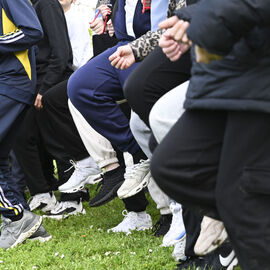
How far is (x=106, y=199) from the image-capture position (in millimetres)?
4508

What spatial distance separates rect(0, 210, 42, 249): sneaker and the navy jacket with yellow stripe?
1.01 m

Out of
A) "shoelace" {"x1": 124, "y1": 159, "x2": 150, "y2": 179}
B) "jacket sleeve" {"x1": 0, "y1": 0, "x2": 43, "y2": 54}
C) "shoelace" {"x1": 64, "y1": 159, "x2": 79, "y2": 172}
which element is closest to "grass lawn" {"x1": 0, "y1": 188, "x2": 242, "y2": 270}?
"shoelace" {"x1": 124, "y1": 159, "x2": 150, "y2": 179}

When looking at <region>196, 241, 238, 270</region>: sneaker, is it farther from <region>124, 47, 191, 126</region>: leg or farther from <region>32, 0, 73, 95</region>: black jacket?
<region>32, 0, 73, 95</region>: black jacket

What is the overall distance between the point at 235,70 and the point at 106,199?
2.47m

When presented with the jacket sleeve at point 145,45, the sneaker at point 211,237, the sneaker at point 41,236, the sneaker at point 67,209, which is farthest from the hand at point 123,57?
the sneaker at point 67,209

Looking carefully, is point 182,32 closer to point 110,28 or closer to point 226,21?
point 226,21

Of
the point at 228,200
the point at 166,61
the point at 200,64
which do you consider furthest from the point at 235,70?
the point at 166,61

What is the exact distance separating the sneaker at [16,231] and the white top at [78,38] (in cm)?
233

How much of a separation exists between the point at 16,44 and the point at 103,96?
933 mm

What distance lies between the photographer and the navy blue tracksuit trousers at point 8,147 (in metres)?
4.71

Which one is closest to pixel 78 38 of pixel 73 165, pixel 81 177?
pixel 73 165

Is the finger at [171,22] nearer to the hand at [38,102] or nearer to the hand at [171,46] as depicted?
the hand at [171,46]

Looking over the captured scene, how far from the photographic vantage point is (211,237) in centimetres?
277

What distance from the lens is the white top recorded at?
21.9ft
